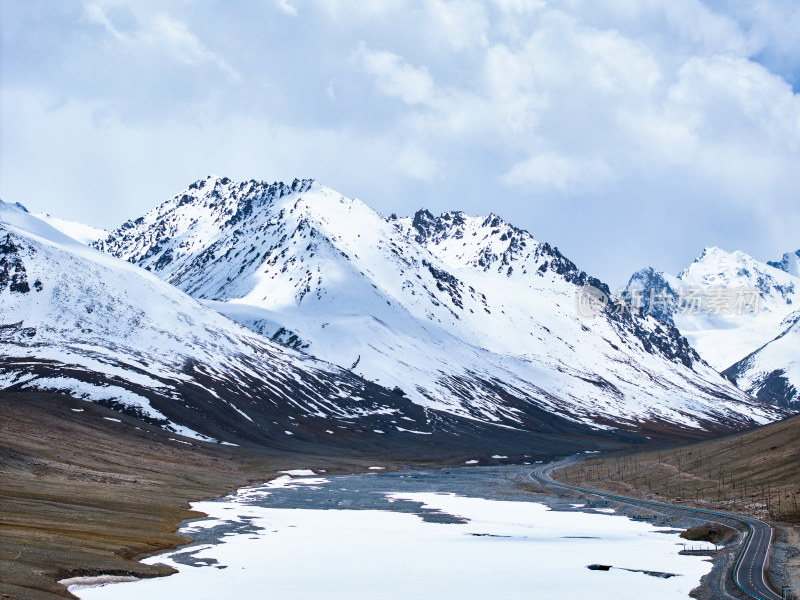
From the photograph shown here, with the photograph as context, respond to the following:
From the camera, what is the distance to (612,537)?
292ft

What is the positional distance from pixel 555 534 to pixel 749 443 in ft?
240

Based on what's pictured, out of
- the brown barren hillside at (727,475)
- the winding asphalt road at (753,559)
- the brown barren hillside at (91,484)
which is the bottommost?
the brown barren hillside at (91,484)

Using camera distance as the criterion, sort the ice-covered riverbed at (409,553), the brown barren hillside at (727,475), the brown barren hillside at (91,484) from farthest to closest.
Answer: the brown barren hillside at (727,475) → the brown barren hillside at (91,484) → the ice-covered riverbed at (409,553)

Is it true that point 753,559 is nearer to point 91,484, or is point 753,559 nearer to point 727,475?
point 727,475

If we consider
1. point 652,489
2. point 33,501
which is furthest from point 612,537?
point 33,501

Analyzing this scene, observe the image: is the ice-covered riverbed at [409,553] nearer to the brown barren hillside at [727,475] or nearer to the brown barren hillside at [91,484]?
the brown barren hillside at [91,484]

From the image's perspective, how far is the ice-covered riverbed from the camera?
5900 cm

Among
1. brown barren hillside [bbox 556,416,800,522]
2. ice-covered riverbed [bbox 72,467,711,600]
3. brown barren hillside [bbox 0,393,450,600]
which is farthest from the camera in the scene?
brown barren hillside [bbox 556,416,800,522]

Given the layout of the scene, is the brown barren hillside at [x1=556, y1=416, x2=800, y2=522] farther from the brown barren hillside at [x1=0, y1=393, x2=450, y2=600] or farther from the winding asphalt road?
the brown barren hillside at [x1=0, y1=393, x2=450, y2=600]

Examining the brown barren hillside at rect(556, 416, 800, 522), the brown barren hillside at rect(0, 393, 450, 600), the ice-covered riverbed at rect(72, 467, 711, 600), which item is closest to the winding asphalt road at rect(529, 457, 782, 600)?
the ice-covered riverbed at rect(72, 467, 711, 600)

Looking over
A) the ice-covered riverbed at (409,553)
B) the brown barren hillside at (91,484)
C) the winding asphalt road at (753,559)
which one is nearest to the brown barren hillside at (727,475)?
the winding asphalt road at (753,559)

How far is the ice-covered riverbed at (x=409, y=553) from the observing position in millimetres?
59000

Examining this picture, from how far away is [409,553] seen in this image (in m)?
76.2

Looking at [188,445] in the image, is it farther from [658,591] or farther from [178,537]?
[658,591]
